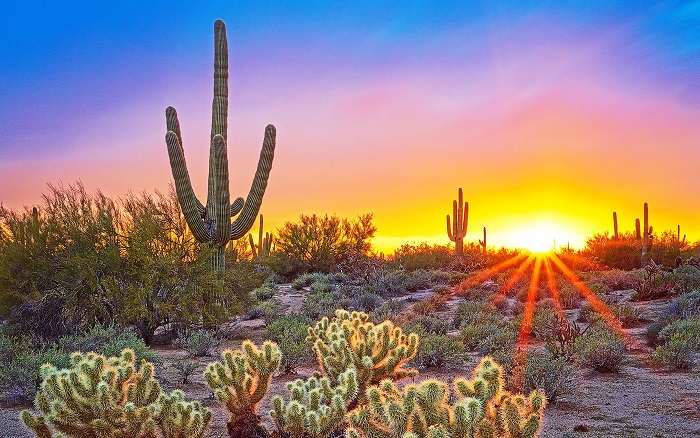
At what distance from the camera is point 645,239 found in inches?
1101

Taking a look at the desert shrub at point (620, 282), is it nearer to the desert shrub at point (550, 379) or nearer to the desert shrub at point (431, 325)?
the desert shrub at point (431, 325)

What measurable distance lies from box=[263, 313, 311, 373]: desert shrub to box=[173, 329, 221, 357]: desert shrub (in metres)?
1.11

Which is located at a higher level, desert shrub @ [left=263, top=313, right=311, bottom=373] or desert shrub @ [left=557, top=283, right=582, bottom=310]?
desert shrub @ [left=557, top=283, right=582, bottom=310]

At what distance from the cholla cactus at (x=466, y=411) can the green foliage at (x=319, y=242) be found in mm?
24144

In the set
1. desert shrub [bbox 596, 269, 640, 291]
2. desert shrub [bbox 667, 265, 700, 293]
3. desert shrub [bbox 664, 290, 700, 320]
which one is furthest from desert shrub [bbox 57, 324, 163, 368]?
desert shrub [bbox 596, 269, 640, 291]

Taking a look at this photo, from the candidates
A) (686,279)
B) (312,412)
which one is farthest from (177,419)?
(686,279)

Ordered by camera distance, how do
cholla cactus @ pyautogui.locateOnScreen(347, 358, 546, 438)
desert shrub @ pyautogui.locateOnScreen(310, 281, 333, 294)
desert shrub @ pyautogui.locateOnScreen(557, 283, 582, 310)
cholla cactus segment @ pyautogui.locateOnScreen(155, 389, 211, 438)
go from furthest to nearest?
1. desert shrub @ pyautogui.locateOnScreen(310, 281, 333, 294)
2. desert shrub @ pyautogui.locateOnScreen(557, 283, 582, 310)
3. cholla cactus segment @ pyautogui.locateOnScreen(155, 389, 211, 438)
4. cholla cactus @ pyautogui.locateOnScreen(347, 358, 546, 438)

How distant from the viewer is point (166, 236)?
1339 cm

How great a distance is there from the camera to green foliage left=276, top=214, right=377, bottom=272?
28688 mm

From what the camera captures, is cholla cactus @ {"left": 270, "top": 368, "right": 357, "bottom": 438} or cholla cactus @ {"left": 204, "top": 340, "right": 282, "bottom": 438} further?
cholla cactus @ {"left": 204, "top": 340, "right": 282, "bottom": 438}

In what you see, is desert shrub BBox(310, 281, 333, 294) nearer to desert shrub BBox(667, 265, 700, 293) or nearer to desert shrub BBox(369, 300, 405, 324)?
desert shrub BBox(369, 300, 405, 324)

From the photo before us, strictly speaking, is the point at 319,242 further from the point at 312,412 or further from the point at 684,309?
the point at 312,412

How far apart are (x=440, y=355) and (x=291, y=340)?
259 cm

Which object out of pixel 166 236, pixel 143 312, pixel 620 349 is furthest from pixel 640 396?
pixel 166 236
